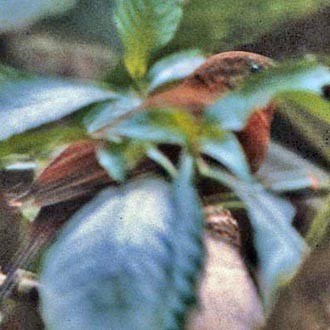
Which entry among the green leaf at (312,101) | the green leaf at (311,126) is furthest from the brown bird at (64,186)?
the green leaf at (311,126)

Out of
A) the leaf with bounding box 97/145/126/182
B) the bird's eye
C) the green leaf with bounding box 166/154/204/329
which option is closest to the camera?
the green leaf with bounding box 166/154/204/329

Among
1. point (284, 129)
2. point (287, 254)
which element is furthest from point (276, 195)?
point (284, 129)

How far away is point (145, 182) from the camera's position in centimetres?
63

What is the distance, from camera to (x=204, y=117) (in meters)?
0.61

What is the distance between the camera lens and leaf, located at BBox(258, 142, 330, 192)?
0.71 metres

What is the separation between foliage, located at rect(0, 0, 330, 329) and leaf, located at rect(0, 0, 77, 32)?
0.08 metres

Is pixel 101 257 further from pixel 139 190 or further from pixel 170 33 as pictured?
pixel 170 33

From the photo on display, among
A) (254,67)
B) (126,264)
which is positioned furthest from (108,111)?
(254,67)

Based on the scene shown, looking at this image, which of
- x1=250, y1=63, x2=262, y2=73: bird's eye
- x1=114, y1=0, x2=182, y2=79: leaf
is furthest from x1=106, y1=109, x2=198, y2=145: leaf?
x1=250, y1=63, x2=262, y2=73: bird's eye

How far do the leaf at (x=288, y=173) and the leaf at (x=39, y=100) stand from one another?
191mm

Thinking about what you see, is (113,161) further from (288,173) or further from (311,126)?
(311,126)

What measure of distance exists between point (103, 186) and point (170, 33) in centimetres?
16

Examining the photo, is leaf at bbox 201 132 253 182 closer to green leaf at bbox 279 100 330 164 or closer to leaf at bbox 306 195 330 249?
leaf at bbox 306 195 330 249

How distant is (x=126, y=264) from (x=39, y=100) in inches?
7.7
